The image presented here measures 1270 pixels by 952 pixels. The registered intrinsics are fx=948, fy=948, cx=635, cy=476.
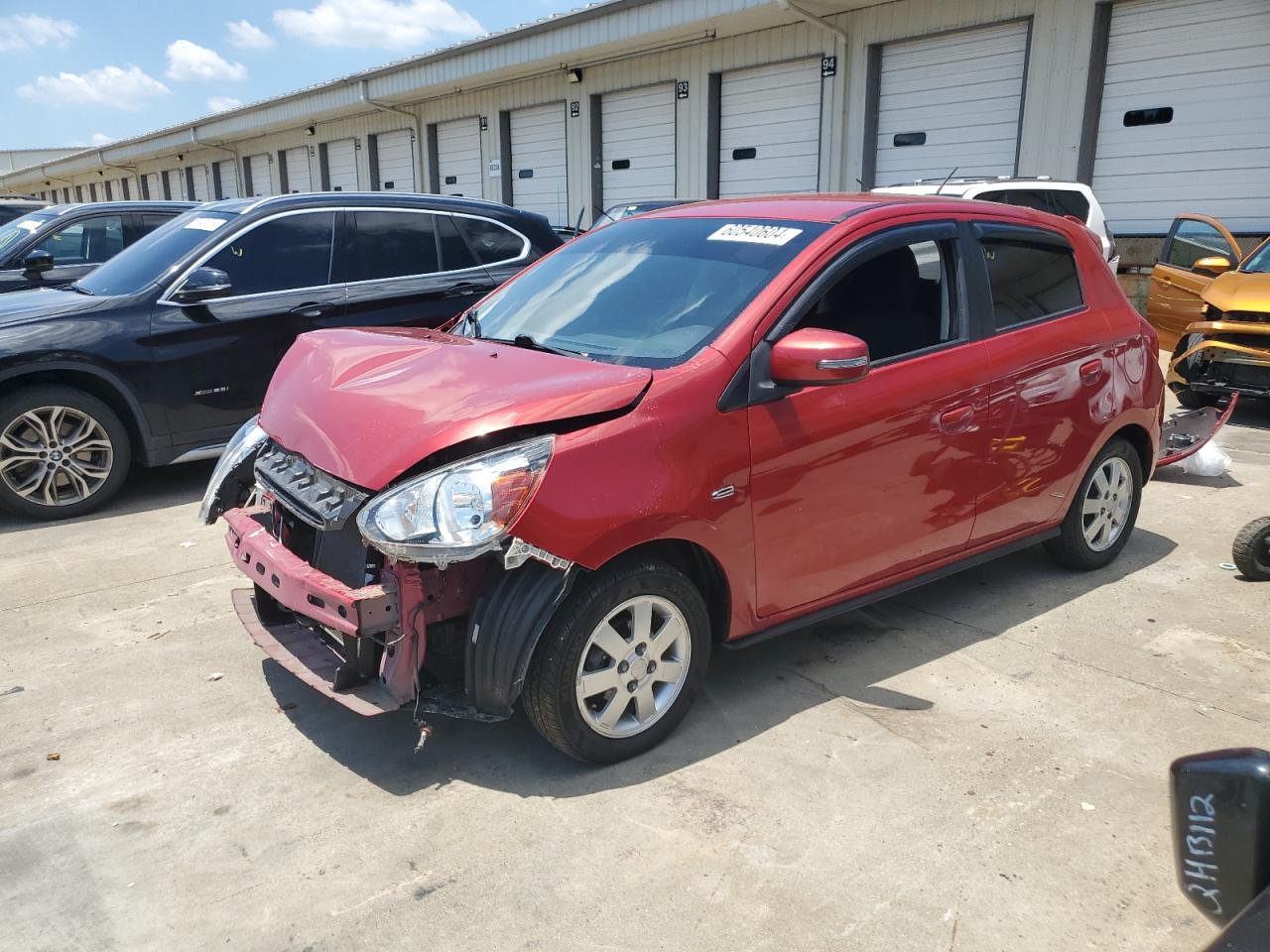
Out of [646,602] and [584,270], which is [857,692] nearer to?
[646,602]

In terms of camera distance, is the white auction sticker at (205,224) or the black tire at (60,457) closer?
the black tire at (60,457)

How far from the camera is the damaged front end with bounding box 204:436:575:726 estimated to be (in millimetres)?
2668

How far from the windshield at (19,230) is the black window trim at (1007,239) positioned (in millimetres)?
8607

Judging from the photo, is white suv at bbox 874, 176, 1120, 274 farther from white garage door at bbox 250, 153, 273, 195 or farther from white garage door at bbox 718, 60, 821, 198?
white garage door at bbox 250, 153, 273, 195

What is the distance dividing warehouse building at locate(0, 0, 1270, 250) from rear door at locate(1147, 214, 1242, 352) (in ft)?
7.94

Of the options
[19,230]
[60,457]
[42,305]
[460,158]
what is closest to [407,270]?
[42,305]

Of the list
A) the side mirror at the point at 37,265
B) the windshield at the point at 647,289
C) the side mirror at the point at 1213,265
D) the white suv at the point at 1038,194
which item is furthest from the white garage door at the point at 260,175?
the windshield at the point at 647,289

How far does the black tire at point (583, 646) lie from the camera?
280 cm

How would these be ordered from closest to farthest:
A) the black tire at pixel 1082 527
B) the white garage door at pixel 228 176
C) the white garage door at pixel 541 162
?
the black tire at pixel 1082 527, the white garage door at pixel 541 162, the white garage door at pixel 228 176

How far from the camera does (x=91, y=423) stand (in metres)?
5.75

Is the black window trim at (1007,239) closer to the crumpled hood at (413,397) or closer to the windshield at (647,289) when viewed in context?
the windshield at (647,289)

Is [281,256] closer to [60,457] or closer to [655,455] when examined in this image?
[60,457]

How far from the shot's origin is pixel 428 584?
2.75 m

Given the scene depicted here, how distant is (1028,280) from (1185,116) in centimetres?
926
